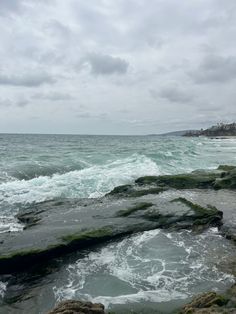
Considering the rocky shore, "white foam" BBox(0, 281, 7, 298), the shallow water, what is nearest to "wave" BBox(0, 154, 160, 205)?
the rocky shore

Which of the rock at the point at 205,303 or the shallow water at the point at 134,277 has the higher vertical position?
the rock at the point at 205,303

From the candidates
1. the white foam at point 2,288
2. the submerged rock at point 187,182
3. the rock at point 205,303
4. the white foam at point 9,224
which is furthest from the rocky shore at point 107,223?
the white foam at point 2,288

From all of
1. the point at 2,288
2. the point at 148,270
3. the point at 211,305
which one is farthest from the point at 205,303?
the point at 2,288

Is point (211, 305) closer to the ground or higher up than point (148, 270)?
higher up

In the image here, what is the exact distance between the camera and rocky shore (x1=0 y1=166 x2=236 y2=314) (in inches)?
343

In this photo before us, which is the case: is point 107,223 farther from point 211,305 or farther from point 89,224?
point 211,305

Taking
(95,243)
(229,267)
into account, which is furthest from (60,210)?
(229,267)

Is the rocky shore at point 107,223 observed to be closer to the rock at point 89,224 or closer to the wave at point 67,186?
the rock at point 89,224

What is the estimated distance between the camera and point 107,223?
1111 centimetres

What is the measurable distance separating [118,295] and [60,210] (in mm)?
6328

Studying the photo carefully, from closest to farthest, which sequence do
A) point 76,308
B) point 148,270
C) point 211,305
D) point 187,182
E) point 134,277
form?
point 76,308, point 211,305, point 134,277, point 148,270, point 187,182

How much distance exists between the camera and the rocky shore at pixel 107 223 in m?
8.71

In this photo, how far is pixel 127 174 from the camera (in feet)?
77.2

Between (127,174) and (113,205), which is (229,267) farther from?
(127,174)
